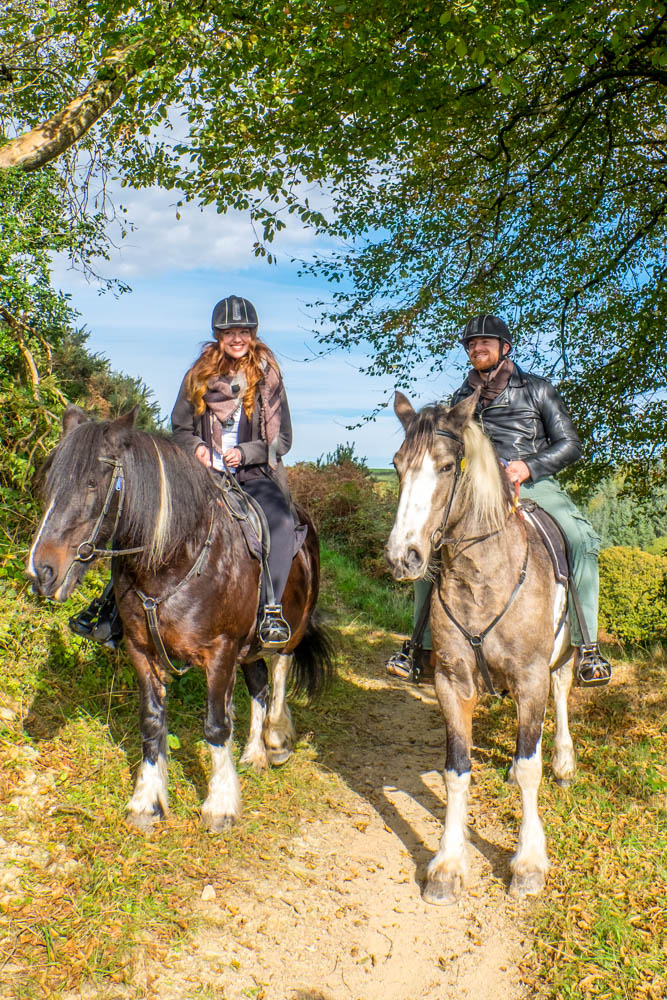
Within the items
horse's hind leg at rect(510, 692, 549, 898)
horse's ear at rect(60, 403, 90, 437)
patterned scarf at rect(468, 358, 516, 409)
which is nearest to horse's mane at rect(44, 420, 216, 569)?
horse's ear at rect(60, 403, 90, 437)

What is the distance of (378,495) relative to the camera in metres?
15.3

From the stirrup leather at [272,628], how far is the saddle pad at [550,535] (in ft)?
5.72

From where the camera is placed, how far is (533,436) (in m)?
4.99

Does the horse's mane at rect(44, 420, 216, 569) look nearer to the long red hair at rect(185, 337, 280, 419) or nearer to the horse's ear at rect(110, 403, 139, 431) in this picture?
the horse's ear at rect(110, 403, 139, 431)

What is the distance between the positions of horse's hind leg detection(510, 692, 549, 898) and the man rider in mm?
883

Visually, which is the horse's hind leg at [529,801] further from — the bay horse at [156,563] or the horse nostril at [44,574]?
the horse nostril at [44,574]

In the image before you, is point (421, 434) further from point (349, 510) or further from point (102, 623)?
point (349, 510)

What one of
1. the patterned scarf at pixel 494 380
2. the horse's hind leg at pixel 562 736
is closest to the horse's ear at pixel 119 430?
the patterned scarf at pixel 494 380

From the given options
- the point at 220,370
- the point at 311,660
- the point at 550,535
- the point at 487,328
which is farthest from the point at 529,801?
the point at 220,370

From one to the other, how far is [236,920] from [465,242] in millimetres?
9347

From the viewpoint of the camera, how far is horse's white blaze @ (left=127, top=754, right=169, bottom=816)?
14.5 ft

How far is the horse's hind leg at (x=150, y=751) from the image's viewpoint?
173 inches

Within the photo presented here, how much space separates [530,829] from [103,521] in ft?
9.94

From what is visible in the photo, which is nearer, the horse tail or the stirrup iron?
the stirrup iron
